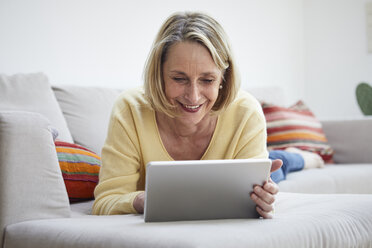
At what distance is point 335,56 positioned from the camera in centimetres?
479

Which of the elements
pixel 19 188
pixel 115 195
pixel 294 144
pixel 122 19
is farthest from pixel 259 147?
pixel 122 19

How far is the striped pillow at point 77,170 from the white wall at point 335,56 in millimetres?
3129

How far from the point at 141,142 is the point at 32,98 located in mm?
617

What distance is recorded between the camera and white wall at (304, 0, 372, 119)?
4.64 metres

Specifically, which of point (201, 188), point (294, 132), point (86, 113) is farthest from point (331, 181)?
point (201, 188)

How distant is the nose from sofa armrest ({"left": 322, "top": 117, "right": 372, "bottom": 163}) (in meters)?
1.95

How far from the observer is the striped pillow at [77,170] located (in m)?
1.84

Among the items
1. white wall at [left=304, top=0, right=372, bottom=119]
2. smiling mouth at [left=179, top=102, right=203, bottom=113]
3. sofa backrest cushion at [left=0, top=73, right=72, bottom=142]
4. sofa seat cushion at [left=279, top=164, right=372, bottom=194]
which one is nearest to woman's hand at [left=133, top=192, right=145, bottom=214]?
smiling mouth at [left=179, top=102, right=203, bottom=113]

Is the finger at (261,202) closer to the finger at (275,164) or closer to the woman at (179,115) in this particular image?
the finger at (275,164)

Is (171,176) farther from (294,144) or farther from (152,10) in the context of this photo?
(152,10)

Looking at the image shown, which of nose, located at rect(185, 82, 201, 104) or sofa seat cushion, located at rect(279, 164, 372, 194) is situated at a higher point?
nose, located at rect(185, 82, 201, 104)

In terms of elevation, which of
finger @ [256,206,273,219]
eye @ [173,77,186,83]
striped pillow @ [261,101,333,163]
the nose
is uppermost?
eye @ [173,77,186,83]

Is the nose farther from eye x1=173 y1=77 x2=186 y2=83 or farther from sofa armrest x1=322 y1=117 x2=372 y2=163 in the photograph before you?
sofa armrest x1=322 y1=117 x2=372 y2=163

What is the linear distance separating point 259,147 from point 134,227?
2.06 ft
